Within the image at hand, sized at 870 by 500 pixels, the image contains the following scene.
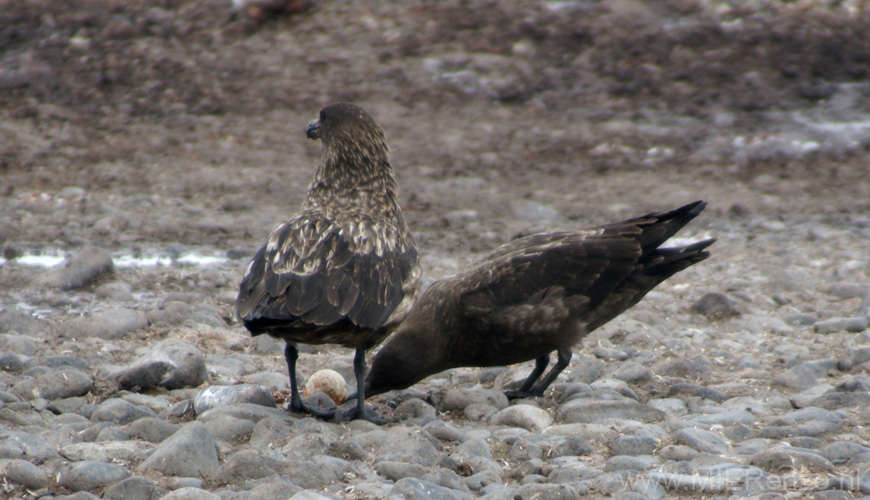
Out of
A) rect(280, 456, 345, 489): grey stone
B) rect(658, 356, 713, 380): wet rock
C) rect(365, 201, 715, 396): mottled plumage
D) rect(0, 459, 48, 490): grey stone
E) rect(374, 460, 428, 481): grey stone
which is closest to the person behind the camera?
rect(0, 459, 48, 490): grey stone

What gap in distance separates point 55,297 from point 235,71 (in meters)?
5.79

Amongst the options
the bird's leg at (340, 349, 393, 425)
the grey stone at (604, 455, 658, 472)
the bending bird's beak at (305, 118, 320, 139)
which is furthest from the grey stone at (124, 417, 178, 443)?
the bending bird's beak at (305, 118, 320, 139)

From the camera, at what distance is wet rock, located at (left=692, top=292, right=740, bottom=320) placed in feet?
21.8

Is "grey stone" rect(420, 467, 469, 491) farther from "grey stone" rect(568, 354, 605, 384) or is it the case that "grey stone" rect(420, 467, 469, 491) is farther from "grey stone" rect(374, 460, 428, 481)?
"grey stone" rect(568, 354, 605, 384)

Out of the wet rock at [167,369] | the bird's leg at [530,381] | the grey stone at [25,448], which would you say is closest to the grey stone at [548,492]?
the bird's leg at [530,381]

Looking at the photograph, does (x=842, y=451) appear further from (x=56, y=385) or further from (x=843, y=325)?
(x=56, y=385)

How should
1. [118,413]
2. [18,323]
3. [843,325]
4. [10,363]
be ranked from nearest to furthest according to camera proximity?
[118,413], [10,363], [18,323], [843,325]

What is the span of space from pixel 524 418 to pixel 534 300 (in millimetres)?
834

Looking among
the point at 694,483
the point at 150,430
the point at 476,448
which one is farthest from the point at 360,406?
the point at 694,483

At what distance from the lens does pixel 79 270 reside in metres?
6.55

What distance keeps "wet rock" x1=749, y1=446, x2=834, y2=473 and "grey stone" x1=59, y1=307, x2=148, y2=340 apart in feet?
11.8

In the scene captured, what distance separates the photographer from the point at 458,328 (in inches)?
204

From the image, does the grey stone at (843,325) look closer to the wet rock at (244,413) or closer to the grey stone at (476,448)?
the grey stone at (476,448)

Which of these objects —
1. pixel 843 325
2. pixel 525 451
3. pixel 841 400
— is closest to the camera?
pixel 525 451
